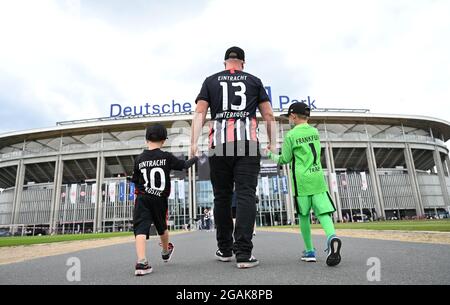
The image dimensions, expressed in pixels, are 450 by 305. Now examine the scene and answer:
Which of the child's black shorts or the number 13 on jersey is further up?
the number 13 on jersey

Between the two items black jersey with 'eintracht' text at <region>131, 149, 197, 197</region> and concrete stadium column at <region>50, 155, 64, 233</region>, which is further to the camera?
concrete stadium column at <region>50, 155, 64, 233</region>

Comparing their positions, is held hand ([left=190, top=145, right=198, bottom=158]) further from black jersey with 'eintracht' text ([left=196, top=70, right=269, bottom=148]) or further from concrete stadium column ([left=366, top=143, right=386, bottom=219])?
concrete stadium column ([left=366, top=143, right=386, bottom=219])

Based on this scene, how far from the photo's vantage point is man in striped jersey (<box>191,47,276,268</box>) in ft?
10.5

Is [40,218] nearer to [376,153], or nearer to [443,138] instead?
[376,153]

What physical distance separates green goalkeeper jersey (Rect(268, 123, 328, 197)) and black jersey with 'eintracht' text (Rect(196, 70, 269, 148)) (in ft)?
1.61

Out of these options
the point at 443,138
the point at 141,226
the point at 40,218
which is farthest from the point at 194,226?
the point at 443,138

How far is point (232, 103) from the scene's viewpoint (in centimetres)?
343

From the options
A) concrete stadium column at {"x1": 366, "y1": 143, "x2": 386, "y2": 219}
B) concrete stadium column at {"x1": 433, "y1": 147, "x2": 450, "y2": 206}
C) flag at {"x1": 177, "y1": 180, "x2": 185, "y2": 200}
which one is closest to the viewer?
flag at {"x1": 177, "y1": 180, "x2": 185, "y2": 200}

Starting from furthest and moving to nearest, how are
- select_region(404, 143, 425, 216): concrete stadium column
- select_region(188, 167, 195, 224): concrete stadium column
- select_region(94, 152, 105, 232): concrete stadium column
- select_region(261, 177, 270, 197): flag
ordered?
select_region(404, 143, 425, 216): concrete stadium column < select_region(94, 152, 105, 232): concrete stadium column < select_region(188, 167, 195, 224): concrete stadium column < select_region(261, 177, 270, 197): flag

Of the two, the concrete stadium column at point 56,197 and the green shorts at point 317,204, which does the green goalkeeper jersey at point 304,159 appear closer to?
the green shorts at point 317,204

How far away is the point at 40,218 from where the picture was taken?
1839 inches

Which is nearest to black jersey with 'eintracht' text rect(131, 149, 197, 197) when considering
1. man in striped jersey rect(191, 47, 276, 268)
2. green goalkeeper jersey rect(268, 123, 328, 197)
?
man in striped jersey rect(191, 47, 276, 268)

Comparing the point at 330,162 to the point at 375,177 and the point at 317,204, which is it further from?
the point at 317,204

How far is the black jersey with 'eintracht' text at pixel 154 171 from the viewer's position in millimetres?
3311
